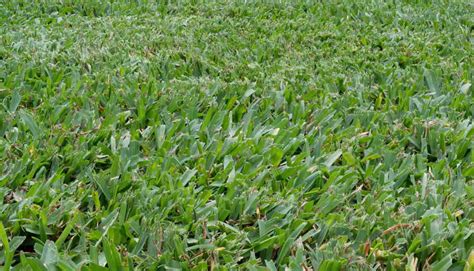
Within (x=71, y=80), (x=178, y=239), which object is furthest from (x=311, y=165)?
(x=71, y=80)

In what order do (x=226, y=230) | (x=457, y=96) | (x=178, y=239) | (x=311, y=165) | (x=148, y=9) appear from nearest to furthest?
(x=178, y=239)
(x=226, y=230)
(x=311, y=165)
(x=457, y=96)
(x=148, y=9)

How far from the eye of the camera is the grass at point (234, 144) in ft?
7.89

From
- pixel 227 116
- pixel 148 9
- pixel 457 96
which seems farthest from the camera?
pixel 148 9

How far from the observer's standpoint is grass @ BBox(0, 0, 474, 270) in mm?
2406

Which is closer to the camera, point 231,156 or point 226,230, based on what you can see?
point 226,230

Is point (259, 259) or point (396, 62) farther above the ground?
point (259, 259)

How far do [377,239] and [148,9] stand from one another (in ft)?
12.8

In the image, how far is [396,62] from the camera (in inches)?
179

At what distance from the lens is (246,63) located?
4.40 meters

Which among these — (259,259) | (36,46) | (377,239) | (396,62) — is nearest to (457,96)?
(396,62)

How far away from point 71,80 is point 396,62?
208cm

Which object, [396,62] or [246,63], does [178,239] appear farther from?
[396,62]

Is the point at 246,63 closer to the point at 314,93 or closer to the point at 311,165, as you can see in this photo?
the point at 314,93

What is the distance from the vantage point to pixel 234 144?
3148 millimetres
